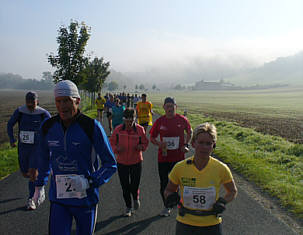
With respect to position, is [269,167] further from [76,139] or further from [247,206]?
[76,139]

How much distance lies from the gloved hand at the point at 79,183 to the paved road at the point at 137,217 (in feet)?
5.95

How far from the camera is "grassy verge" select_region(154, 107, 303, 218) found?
5.73 metres

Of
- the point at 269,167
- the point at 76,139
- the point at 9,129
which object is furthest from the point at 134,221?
the point at 269,167

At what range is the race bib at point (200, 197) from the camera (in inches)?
103

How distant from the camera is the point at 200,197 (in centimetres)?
263

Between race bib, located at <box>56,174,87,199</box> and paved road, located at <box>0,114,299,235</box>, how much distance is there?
5.49 ft

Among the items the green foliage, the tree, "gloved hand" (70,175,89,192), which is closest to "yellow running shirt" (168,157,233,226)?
"gloved hand" (70,175,89,192)

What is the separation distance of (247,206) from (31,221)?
13.1ft

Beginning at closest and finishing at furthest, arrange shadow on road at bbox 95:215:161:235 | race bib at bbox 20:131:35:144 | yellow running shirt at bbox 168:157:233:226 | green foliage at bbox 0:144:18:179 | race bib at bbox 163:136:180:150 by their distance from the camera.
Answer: yellow running shirt at bbox 168:157:233:226 → shadow on road at bbox 95:215:161:235 → race bib at bbox 20:131:35:144 → race bib at bbox 163:136:180:150 → green foliage at bbox 0:144:18:179

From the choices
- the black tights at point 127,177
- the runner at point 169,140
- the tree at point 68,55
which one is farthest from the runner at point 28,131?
the tree at point 68,55

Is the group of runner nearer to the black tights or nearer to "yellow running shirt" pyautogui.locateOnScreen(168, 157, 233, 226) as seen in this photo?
"yellow running shirt" pyautogui.locateOnScreen(168, 157, 233, 226)

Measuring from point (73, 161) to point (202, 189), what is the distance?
52.2 inches

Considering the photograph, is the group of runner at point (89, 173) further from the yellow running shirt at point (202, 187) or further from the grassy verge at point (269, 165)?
the grassy verge at point (269, 165)

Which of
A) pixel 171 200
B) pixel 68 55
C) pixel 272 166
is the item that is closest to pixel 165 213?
pixel 171 200
